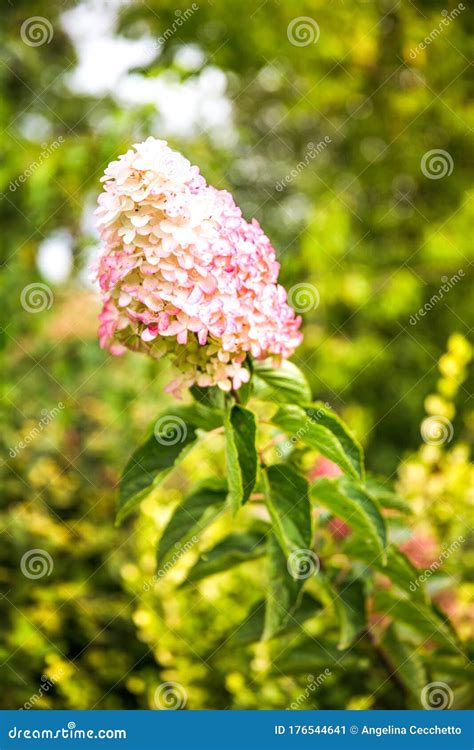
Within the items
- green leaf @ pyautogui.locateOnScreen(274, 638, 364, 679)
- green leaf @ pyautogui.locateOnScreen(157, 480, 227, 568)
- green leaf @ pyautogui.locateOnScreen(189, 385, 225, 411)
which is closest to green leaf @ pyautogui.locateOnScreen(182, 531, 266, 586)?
green leaf @ pyautogui.locateOnScreen(157, 480, 227, 568)

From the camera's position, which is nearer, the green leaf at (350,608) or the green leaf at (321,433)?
the green leaf at (321,433)

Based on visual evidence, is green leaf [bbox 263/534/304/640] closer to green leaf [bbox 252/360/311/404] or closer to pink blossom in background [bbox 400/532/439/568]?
green leaf [bbox 252/360/311/404]

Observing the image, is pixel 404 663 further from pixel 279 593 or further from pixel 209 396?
pixel 209 396

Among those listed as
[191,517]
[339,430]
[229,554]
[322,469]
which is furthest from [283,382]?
[322,469]

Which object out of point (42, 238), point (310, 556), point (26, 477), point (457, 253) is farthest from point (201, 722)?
point (457, 253)

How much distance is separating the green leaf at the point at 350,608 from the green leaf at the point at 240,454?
0.32 metres

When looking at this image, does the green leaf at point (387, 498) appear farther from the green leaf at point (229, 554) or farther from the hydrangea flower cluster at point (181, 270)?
the hydrangea flower cluster at point (181, 270)

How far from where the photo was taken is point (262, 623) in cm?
142

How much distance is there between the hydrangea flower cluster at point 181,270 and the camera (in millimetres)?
990

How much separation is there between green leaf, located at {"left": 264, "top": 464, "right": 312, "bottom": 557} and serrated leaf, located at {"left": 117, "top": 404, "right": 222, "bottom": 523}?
0.13m

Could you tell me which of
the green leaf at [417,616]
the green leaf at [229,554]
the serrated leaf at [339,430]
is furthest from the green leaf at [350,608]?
the serrated leaf at [339,430]

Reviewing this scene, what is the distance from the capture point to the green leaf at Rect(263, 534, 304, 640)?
1.18m

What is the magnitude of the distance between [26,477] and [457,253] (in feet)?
7.98

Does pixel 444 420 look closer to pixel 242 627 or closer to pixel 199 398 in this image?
pixel 242 627
